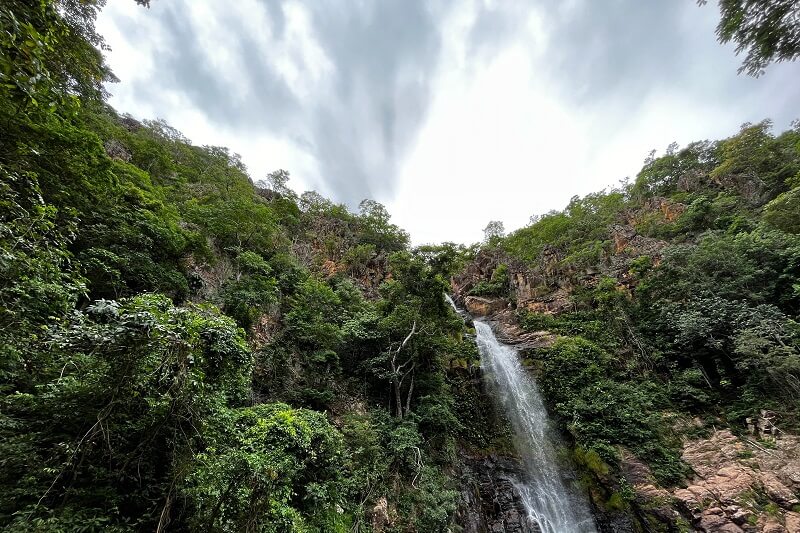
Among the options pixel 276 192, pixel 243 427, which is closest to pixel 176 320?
pixel 243 427

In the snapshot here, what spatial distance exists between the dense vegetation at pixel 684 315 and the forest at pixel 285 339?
0.10 m

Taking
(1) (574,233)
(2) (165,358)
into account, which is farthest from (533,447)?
(1) (574,233)

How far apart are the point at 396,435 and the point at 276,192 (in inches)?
991

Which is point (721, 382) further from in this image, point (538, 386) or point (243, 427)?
point (243, 427)

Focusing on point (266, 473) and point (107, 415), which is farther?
point (266, 473)

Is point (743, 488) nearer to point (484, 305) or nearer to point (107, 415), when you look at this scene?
point (107, 415)

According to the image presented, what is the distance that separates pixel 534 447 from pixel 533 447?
0.04m

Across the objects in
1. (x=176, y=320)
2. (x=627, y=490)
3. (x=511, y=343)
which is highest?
(x=511, y=343)

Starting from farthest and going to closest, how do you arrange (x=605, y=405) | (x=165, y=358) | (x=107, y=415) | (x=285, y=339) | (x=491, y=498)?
(x=605, y=405) → (x=285, y=339) → (x=491, y=498) → (x=165, y=358) → (x=107, y=415)

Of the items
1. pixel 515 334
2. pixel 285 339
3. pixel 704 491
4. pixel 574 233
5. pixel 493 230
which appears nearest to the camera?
pixel 704 491

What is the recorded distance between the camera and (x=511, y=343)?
65.7 ft

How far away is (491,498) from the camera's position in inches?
444

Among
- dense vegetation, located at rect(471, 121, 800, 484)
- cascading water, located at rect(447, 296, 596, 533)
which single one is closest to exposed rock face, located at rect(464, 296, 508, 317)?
dense vegetation, located at rect(471, 121, 800, 484)

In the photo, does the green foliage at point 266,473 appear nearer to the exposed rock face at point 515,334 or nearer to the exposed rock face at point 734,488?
the exposed rock face at point 734,488
